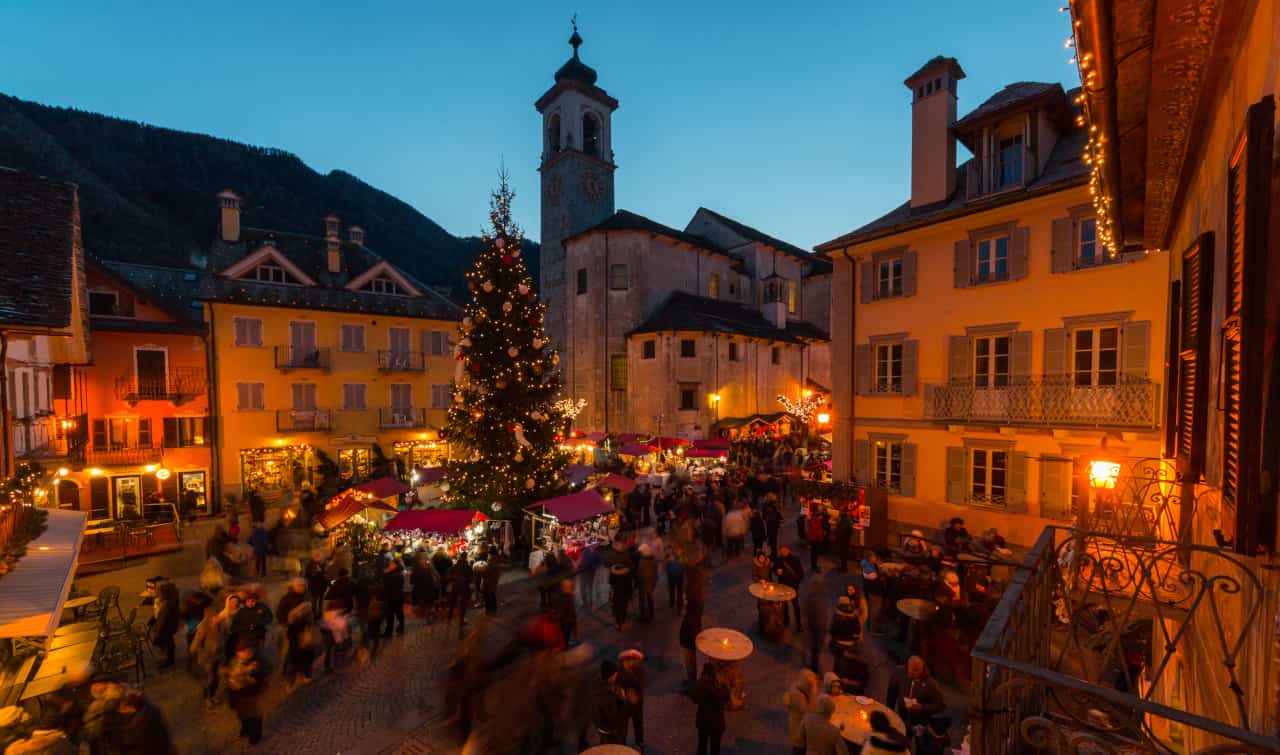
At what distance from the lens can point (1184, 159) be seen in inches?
180

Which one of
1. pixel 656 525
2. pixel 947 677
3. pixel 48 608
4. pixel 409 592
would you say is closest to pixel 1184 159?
pixel 947 677

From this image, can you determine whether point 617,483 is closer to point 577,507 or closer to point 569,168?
point 577,507

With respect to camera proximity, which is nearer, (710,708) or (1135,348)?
(710,708)

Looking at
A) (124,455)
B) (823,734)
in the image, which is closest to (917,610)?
(823,734)

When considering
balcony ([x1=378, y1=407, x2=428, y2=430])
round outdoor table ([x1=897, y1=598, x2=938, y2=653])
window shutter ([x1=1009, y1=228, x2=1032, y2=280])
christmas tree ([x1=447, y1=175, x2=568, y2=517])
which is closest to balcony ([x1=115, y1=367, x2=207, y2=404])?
balcony ([x1=378, y1=407, x2=428, y2=430])

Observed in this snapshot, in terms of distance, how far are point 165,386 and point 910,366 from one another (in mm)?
28053

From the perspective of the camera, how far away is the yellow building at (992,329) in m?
12.6

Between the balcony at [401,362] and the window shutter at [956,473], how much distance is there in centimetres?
2366

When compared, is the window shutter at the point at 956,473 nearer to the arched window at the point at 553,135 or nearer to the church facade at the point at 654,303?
the church facade at the point at 654,303

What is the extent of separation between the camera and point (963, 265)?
48.9 feet

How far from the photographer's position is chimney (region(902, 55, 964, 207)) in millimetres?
15805

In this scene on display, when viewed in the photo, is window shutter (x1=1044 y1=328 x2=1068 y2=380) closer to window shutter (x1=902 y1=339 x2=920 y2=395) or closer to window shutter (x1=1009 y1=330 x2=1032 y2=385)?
window shutter (x1=1009 y1=330 x2=1032 y2=385)

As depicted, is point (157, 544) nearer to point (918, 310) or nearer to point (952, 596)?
point (952, 596)

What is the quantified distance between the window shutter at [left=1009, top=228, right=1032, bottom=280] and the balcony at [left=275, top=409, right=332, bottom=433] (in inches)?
1071
